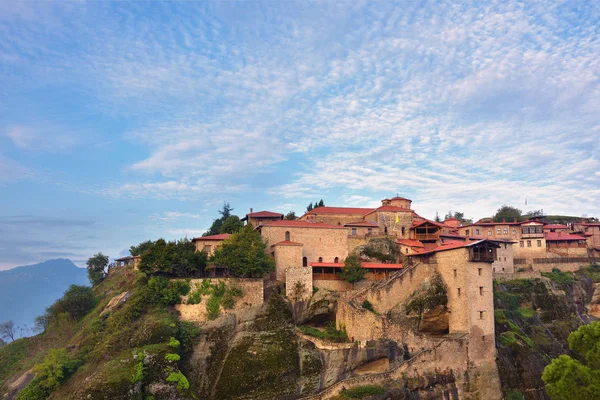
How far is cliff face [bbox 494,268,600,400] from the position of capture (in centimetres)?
3553

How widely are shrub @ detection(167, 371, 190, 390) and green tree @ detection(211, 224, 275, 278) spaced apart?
410 inches

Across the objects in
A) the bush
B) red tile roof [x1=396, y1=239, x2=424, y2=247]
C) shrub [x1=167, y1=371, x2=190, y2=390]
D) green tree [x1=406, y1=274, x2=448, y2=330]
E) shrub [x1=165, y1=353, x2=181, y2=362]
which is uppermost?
red tile roof [x1=396, y1=239, x2=424, y2=247]

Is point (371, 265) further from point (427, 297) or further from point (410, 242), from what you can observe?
point (410, 242)

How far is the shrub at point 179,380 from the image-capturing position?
2953 cm

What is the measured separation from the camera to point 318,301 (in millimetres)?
38438

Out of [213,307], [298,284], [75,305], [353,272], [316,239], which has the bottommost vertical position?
[75,305]

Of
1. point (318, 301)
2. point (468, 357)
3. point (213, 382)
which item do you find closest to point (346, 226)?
point (318, 301)

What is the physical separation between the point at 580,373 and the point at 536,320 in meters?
23.7

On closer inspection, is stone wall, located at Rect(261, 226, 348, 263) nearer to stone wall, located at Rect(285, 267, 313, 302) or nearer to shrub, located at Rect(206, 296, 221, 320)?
stone wall, located at Rect(285, 267, 313, 302)

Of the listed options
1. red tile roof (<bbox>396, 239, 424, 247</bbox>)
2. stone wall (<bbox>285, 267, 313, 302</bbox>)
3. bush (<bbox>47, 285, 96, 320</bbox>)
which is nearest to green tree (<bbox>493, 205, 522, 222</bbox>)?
red tile roof (<bbox>396, 239, 424, 247</bbox>)

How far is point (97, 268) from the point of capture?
57438 millimetres

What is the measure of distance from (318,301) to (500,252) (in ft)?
80.2

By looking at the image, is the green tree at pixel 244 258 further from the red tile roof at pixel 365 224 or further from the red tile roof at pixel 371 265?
the red tile roof at pixel 365 224

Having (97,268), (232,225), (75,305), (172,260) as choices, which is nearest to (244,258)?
(172,260)
